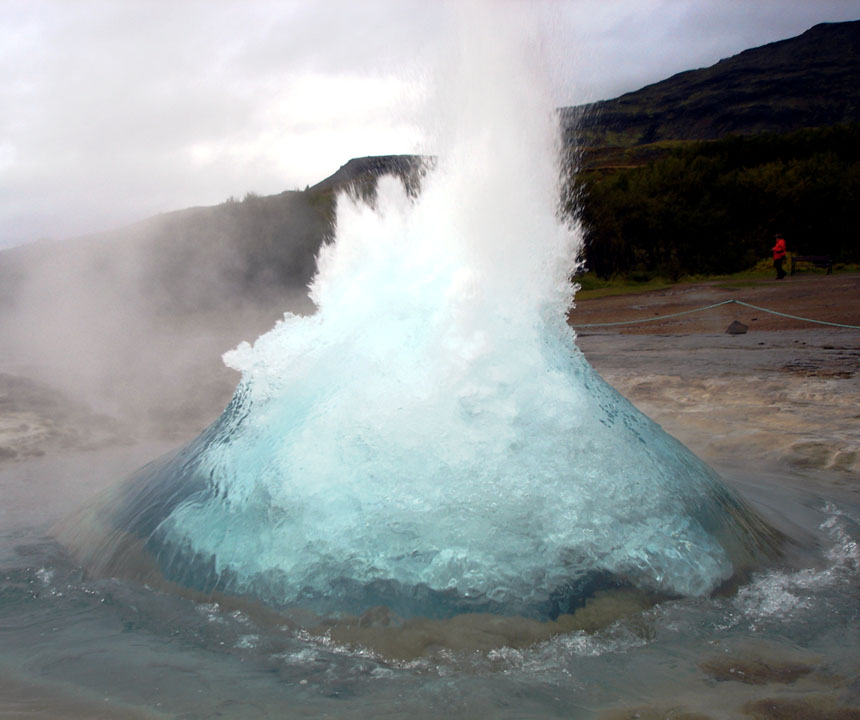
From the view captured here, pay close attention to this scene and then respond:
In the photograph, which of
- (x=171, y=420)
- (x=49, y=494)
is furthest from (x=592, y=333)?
(x=49, y=494)

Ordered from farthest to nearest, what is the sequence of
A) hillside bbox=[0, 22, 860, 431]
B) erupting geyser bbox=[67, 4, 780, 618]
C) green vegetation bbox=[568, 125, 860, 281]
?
1. green vegetation bbox=[568, 125, 860, 281]
2. hillside bbox=[0, 22, 860, 431]
3. erupting geyser bbox=[67, 4, 780, 618]

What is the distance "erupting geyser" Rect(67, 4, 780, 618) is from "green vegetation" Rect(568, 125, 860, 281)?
653 inches

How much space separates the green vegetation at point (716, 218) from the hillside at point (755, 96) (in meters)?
52.3

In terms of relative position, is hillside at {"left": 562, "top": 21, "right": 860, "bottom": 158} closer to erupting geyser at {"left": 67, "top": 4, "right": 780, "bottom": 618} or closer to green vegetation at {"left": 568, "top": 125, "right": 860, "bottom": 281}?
green vegetation at {"left": 568, "top": 125, "right": 860, "bottom": 281}

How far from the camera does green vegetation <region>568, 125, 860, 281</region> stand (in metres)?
19.2

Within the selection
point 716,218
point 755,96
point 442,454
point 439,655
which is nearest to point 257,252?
point 716,218

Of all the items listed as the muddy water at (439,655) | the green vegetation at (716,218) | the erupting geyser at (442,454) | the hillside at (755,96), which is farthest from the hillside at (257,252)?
the hillside at (755,96)

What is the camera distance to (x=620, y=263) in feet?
65.3

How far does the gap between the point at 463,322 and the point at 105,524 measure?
1.67 meters

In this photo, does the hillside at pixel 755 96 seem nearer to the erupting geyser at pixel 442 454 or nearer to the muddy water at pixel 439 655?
the erupting geyser at pixel 442 454

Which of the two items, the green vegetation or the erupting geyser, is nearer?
the erupting geyser

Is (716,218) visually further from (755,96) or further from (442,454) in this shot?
(755,96)

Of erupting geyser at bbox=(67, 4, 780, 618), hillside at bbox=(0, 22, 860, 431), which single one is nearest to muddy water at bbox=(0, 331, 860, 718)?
erupting geyser at bbox=(67, 4, 780, 618)

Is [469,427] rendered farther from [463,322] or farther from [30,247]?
[30,247]
